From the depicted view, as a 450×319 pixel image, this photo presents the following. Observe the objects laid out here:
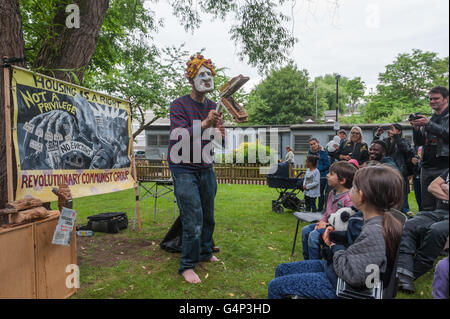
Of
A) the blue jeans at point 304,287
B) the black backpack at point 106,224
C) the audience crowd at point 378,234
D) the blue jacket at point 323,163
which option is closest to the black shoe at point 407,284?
the audience crowd at point 378,234

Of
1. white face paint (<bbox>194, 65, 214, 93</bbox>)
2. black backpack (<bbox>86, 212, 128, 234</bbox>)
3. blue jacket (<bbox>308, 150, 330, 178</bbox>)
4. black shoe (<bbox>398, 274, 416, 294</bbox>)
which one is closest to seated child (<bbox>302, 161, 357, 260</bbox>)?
black shoe (<bbox>398, 274, 416, 294</bbox>)

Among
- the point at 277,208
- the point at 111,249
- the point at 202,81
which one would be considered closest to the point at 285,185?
the point at 277,208

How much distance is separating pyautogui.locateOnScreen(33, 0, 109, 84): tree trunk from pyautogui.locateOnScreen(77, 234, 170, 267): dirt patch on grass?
7.80ft

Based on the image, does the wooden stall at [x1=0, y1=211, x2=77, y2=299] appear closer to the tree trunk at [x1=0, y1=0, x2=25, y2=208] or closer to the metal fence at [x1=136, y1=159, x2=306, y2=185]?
the tree trunk at [x1=0, y1=0, x2=25, y2=208]

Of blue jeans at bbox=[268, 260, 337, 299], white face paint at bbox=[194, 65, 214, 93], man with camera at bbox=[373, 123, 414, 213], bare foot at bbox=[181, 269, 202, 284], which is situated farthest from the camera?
man with camera at bbox=[373, 123, 414, 213]

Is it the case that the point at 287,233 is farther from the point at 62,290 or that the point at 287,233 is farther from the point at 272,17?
the point at 272,17

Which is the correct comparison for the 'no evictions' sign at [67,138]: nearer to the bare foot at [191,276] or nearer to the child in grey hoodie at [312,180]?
the bare foot at [191,276]

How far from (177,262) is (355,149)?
4497 millimetres

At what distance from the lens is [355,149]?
609 cm

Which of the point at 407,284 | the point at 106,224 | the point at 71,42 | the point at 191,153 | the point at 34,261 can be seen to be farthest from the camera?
the point at 106,224

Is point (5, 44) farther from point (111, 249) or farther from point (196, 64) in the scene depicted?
point (111, 249)

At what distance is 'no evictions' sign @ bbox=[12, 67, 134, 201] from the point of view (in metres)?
2.79
